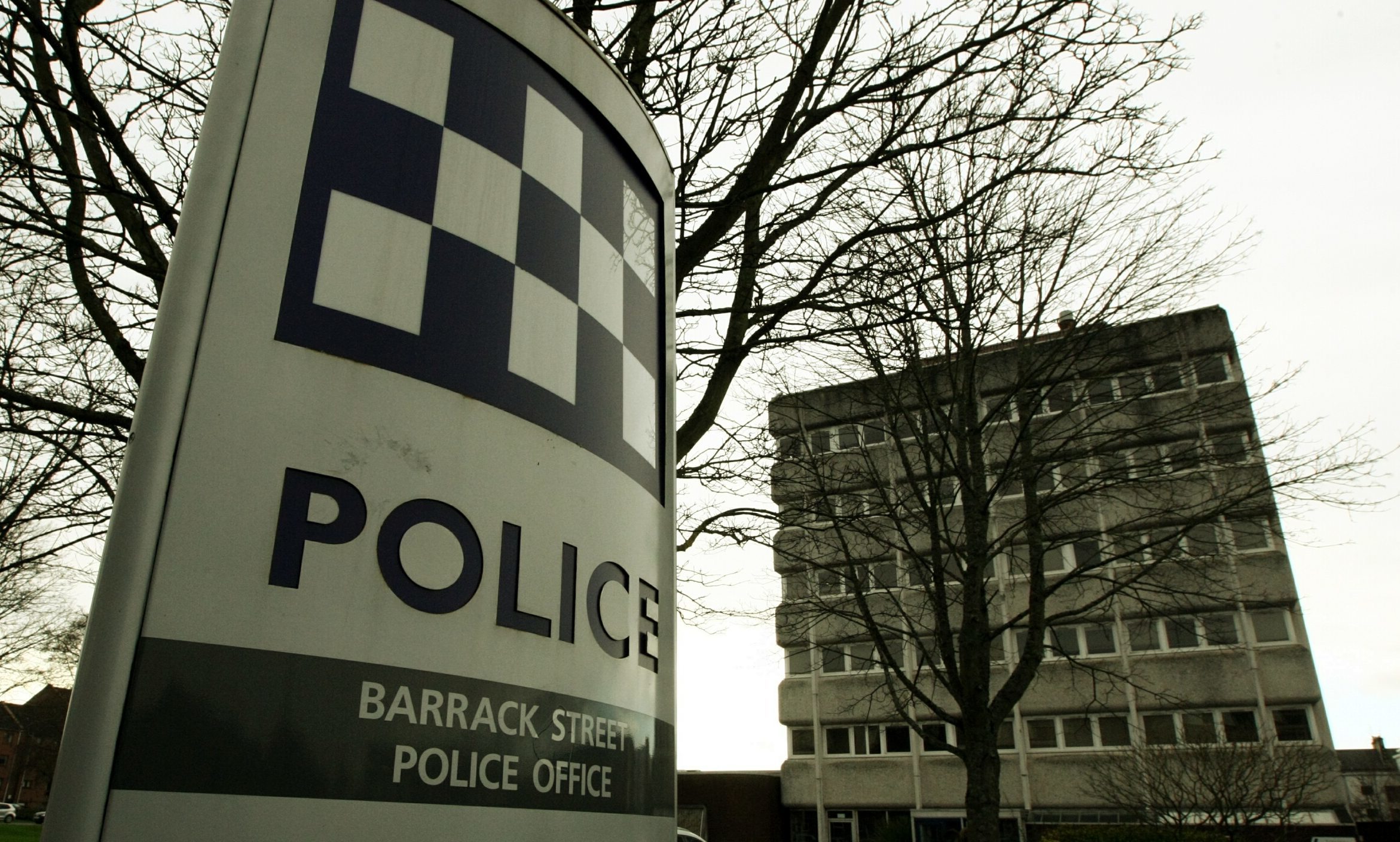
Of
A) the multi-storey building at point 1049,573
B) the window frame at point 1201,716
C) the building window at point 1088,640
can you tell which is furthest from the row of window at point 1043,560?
the building window at point 1088,640

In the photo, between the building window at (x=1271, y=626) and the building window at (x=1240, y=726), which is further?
the building window at (x=1271, y=626)

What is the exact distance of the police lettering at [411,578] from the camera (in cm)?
89

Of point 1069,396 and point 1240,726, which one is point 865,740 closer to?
point 1240,726

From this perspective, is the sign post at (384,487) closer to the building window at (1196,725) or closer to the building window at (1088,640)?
the building window at (1196,725)

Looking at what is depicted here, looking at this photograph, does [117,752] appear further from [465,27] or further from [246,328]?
[465,27]

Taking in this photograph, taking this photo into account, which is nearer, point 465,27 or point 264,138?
point 264,138

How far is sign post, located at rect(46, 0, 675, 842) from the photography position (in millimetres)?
812

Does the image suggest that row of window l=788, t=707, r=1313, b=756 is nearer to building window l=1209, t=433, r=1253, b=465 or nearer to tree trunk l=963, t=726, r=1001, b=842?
building window l=1209, t=433, r=1253, b=465

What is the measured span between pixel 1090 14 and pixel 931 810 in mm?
29462

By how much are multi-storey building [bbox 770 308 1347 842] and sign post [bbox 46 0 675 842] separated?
5.33 m

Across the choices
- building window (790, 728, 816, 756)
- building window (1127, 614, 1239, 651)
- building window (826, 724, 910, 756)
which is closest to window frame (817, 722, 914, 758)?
building window (826, 724, 910, 756)

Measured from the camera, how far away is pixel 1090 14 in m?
4.49

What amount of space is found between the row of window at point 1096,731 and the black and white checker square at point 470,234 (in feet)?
83.2

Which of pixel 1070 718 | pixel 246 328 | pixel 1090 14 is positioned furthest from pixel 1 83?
pixel 1070 718
